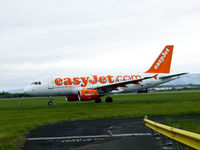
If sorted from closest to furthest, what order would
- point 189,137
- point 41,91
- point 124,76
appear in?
point 189,137, point 41,91, point 124,76

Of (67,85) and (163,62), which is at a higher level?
(163,62)

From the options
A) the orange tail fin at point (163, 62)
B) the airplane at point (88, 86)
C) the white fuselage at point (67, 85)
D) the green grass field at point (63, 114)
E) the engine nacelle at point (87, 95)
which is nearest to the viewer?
the green grass field at point (63, 114)

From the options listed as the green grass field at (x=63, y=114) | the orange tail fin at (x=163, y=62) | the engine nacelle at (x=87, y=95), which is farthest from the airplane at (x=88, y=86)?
the green grass field at (x=63, y=114)

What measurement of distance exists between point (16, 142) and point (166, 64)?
32.3m

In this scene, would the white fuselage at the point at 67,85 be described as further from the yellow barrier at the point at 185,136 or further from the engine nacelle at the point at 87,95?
the yellow barrier at the point at 185,136

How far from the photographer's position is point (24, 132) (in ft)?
40.2

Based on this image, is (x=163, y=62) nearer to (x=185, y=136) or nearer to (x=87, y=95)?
(x=87, y=95)

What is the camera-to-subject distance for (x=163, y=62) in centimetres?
3916

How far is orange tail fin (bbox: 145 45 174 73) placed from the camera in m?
39.1

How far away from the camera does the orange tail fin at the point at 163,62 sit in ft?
128

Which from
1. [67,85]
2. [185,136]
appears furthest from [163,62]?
[185,136]

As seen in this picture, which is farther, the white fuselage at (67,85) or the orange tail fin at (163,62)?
the orange tail fin at (163,62)

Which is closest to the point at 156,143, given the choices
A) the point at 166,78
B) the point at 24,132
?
the point at 24,132

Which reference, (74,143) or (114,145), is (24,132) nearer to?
(74,143)
